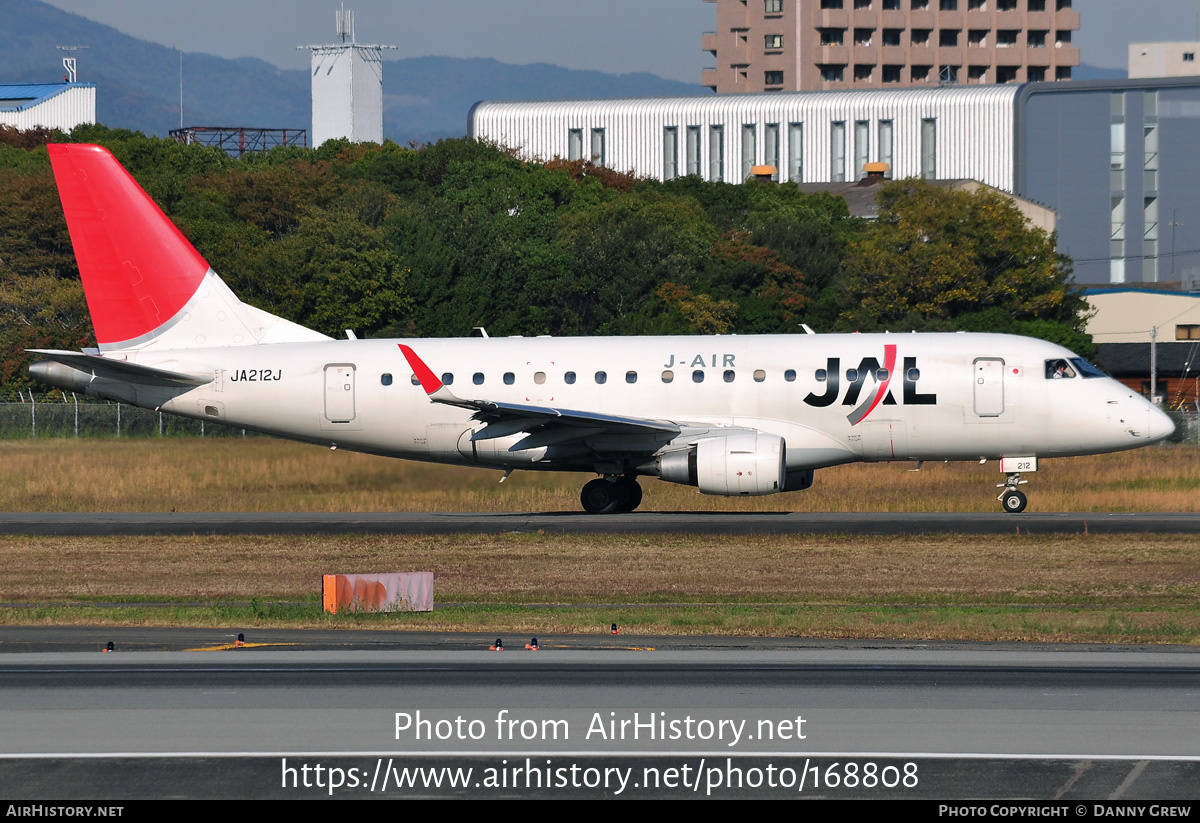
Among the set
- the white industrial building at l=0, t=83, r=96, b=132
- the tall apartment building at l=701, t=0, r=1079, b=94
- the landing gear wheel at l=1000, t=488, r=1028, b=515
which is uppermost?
the tall apartment building at l=701, t=0, r=1079, b=94

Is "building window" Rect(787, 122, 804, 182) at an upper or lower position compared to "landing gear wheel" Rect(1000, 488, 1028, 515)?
upper

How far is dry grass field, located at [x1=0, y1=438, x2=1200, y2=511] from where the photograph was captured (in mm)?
36656

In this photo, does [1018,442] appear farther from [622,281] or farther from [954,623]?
[622,281]

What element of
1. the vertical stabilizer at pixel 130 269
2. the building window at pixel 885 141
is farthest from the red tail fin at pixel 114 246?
the building window at pixel 885 141

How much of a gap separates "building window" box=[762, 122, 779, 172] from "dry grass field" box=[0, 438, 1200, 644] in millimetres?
103346

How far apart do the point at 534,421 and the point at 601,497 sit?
2.85 m

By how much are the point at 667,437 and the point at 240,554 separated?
10.0 m

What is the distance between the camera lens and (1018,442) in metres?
33.4

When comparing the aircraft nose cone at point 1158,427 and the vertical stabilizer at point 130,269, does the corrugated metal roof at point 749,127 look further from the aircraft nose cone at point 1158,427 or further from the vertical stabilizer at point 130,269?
the vertical stabilizer at point 130,269

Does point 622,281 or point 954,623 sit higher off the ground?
point 622,281

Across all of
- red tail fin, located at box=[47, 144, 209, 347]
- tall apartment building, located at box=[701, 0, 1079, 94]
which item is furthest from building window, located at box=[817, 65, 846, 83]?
red tail fin, located at box=[47, 144, 209, 347]

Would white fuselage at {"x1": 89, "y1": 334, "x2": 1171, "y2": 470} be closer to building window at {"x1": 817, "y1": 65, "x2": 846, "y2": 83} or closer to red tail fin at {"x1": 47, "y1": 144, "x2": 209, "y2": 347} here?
red tail fin at {"x1": 47, "y1": 144, "x2": 209, "y2": 347}

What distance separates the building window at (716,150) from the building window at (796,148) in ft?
20.2

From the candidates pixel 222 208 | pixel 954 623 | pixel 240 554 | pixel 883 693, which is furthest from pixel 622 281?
pixel 883 693
